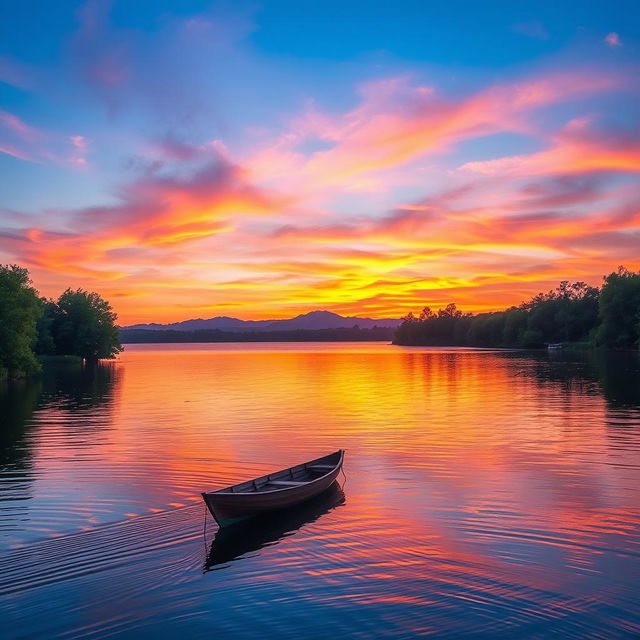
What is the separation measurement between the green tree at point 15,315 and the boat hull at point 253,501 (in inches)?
2609

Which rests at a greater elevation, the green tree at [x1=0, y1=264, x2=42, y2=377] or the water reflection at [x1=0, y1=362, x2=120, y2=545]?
the green tree at [x1=0, y1=264, x2=42, y2=377]

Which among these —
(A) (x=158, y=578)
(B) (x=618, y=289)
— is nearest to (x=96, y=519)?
(A) (x=158, y=578)

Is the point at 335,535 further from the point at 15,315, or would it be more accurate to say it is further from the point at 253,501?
the point at 15,315

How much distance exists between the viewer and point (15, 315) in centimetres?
7744

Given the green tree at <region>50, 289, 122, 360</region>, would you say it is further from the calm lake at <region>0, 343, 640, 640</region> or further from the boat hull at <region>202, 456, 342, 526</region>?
the boat hull at <region>202, 456, 342, 526</region>

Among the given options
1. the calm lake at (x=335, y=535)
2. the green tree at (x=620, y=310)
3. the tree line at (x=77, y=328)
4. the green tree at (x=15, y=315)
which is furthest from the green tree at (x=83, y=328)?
the green tree at (x=620, y=310)

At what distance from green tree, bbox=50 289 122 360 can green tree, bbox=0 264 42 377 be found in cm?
6473

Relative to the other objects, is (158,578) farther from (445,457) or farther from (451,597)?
(445,457)

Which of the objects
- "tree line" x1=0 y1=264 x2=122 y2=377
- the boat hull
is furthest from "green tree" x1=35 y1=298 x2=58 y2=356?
the boat hull

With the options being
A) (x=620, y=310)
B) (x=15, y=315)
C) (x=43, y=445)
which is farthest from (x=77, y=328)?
(x=620, y=310)

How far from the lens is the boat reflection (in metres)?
18.2

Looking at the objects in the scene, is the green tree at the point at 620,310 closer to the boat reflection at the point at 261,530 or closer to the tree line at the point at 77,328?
the tree line at the point at 77,328

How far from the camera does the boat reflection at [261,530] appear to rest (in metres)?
18.2

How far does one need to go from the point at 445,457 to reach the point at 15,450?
24.4 metres
